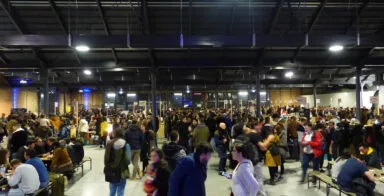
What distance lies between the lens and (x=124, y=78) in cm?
2097

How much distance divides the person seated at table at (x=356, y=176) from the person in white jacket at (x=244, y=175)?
2695mm

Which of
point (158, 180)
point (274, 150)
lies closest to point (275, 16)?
point (274, 150)

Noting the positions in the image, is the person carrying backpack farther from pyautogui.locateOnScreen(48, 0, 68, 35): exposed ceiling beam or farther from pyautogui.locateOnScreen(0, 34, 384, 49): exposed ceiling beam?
pyautogui.locateOnScreen(48, 0, 68, 35): exposed ceiling beam

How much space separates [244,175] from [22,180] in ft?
12.4

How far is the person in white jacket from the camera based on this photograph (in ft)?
11.5

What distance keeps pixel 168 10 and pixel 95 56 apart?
437 cm

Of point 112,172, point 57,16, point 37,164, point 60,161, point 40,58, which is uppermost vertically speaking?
point 57,16

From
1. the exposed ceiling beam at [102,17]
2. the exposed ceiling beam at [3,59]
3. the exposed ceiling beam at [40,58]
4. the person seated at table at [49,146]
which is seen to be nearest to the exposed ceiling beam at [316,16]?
the exposed ceiling beam at [102,17]

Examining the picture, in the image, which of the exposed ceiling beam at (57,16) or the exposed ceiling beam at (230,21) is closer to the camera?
the exposed ceiling beam at (57,16)

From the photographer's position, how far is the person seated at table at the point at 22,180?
5.25 meters

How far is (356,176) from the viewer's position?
5.42 metres

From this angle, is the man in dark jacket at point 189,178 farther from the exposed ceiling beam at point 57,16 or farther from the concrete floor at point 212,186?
the exposed ceiling beam at point 57,16

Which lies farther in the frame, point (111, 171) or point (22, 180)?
point (111, 171)

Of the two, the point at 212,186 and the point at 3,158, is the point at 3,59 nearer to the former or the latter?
the point at 3,158
